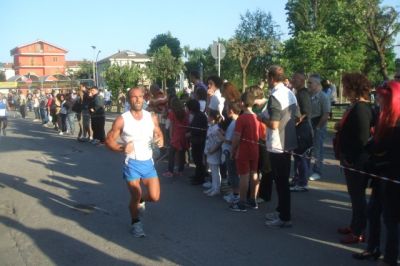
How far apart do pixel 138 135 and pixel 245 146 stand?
1732mm

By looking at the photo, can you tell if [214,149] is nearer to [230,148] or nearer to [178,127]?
[230,148]

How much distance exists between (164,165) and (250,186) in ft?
14.2

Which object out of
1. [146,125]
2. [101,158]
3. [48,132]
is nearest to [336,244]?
[146,125]

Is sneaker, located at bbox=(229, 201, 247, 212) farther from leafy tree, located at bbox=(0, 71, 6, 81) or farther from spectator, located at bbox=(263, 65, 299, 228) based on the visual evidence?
leafy tree, located at bbox=(0, 71, 6, 81)

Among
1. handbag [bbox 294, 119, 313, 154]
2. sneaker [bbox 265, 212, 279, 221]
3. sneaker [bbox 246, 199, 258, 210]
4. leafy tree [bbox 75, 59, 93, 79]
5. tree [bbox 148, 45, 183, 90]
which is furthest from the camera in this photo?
leafy tree [bbox 75, 59, 93, 79]

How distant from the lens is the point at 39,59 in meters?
133

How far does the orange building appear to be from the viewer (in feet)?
429

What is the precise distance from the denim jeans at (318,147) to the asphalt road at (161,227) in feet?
0.90

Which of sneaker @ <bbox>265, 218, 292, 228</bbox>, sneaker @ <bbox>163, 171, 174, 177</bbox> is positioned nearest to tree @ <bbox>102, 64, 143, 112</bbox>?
sneaker @ <bbox>163, 171, 174, 177</bbox>

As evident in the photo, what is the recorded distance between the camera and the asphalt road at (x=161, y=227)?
5141 mm

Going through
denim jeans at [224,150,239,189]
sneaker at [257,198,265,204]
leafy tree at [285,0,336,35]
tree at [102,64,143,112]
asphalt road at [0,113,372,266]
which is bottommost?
asphalt road at [0,113,372,266]

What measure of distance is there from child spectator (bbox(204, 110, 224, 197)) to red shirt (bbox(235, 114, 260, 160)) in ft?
3.14

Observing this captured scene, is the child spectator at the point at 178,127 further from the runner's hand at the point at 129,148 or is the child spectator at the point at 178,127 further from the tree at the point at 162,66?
the tree at the point at 162,66

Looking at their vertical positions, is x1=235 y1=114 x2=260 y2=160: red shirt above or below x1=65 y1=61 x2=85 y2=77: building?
below
